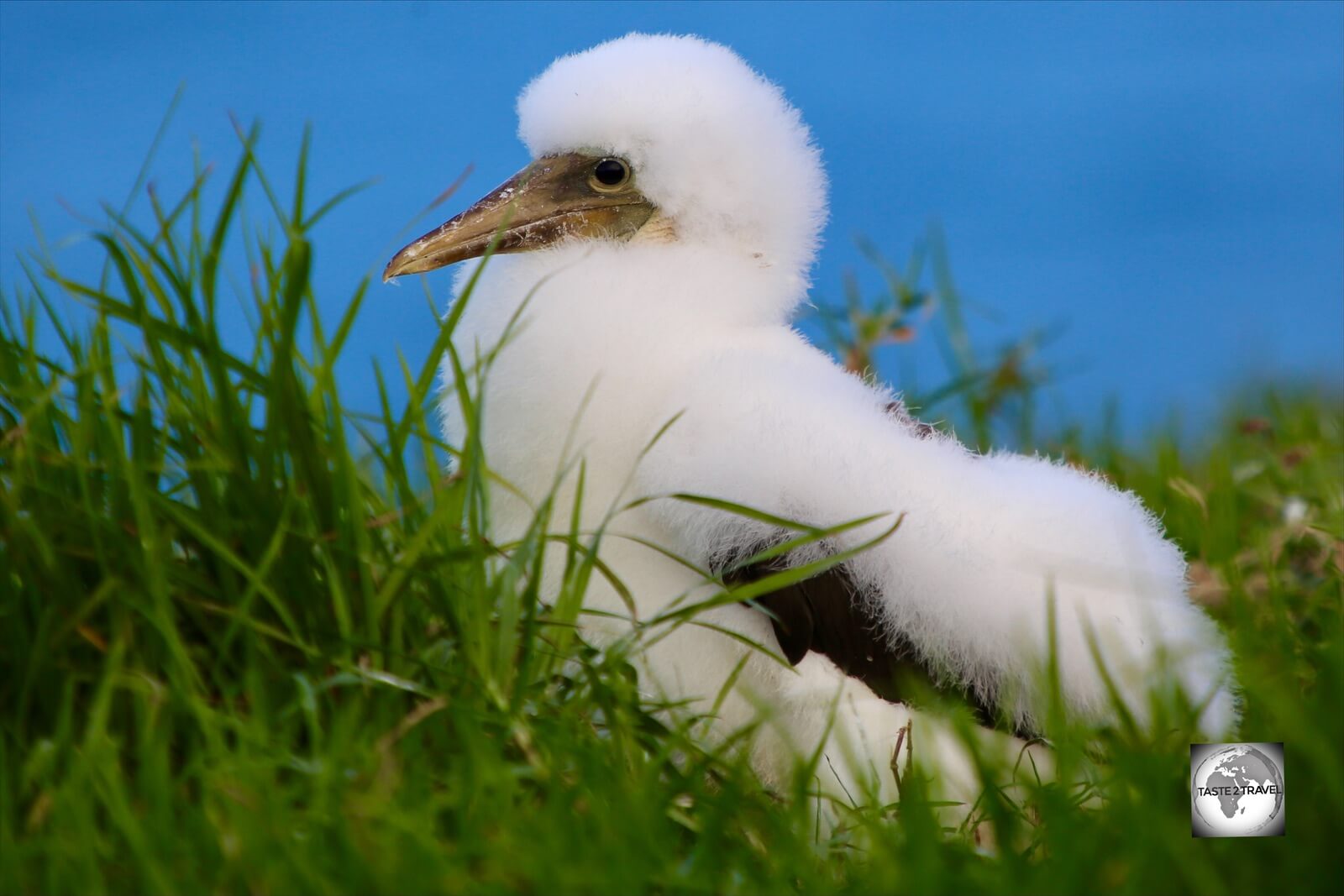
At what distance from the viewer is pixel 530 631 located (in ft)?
9.73

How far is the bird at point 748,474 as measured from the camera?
3.35 meters

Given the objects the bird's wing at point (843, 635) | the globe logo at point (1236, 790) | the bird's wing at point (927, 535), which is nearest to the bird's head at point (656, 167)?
the bird's wing at point (927, 535)

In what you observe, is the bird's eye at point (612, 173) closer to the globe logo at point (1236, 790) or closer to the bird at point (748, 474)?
the bird at point (748, 474)

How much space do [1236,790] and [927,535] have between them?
98 centimetres

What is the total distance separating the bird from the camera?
3.35m

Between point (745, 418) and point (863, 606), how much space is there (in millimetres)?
522

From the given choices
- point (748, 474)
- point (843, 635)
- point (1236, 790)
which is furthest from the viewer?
point (843, 635)

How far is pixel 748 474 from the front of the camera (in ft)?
10.9

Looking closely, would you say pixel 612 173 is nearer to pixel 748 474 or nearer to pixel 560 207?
pixel 560 207

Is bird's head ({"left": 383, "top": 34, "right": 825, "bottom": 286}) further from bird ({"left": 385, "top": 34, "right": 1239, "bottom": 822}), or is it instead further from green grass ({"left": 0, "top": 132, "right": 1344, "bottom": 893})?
green grass ({"left": 0, "top": 132, "right": 1344, "bottom": 893})

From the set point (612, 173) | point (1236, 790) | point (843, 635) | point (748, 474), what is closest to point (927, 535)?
point (843, 635)

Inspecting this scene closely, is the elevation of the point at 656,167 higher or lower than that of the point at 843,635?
higher

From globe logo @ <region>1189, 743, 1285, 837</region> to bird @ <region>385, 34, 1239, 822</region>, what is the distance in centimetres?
24

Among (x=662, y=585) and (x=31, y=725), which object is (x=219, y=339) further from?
(x=662, y=585)
